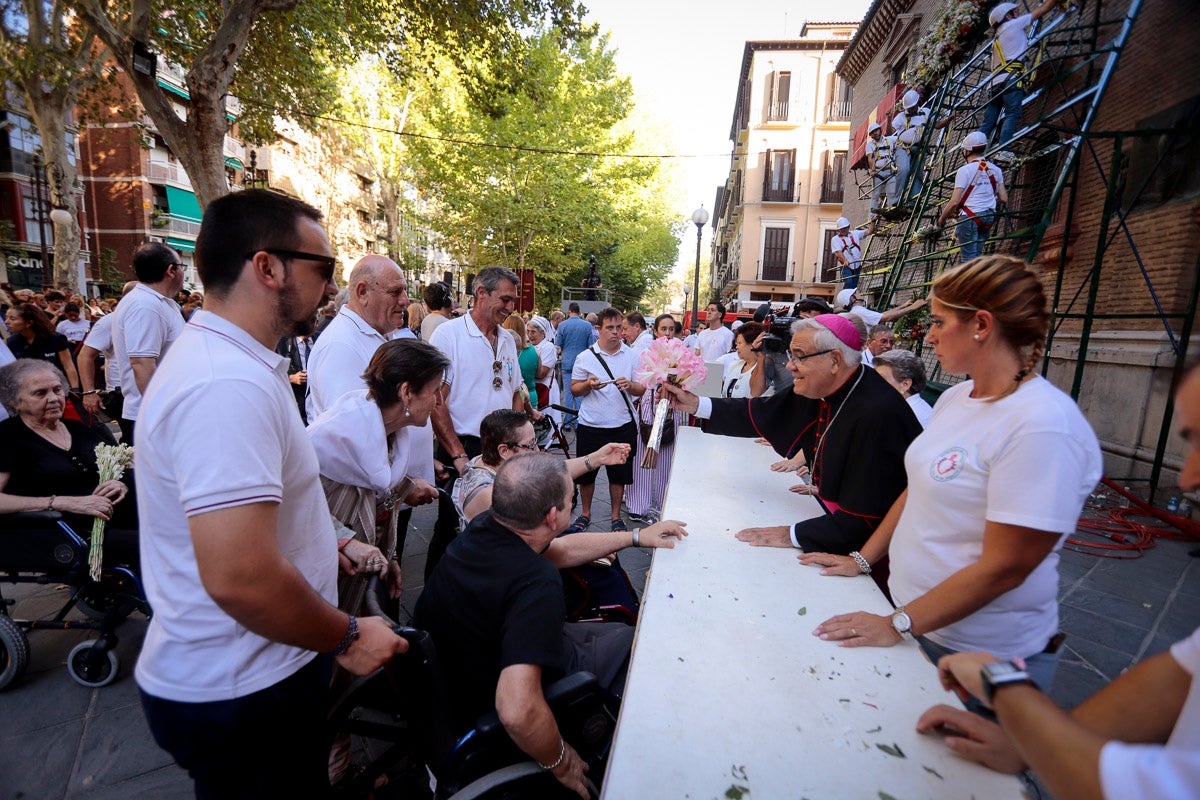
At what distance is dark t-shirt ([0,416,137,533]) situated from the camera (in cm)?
277

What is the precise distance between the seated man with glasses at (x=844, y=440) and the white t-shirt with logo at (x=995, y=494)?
32 centimetres

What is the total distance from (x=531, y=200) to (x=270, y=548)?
67.5 ft

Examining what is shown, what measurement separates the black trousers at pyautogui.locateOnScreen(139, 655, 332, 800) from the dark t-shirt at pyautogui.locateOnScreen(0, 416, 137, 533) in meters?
2.27

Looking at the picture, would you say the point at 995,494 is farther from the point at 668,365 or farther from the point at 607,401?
the point at 607,401

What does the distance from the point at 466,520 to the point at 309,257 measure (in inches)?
68.6

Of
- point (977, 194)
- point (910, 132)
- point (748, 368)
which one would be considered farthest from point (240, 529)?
point (910, 132)

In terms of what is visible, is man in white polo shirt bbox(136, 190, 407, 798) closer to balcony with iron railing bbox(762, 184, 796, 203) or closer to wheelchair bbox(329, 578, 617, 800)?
wheelchair bbox(329, 578, 617, 800)

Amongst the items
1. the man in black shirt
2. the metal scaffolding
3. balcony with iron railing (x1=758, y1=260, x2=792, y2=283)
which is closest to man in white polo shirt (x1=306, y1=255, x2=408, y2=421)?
the man in black shirt

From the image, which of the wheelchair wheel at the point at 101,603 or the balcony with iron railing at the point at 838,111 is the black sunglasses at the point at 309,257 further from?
the balcony with iron railing at the point at 838,111

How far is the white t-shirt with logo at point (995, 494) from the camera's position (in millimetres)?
1312

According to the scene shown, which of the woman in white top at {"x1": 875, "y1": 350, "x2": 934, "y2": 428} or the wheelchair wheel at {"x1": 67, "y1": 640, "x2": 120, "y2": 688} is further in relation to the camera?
the woman in white top at {"x1": 875, "y1": 350, "x2": 934, "y2": 428}

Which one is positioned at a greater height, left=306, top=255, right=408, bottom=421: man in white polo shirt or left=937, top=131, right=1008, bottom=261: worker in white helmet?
left=937, top=131, right=1008, bottom=261: worker in white helmet

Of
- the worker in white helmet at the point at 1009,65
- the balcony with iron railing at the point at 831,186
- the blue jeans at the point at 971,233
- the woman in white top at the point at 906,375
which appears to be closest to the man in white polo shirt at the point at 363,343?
the woman in white top at the point at 906,375

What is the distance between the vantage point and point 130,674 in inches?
116
